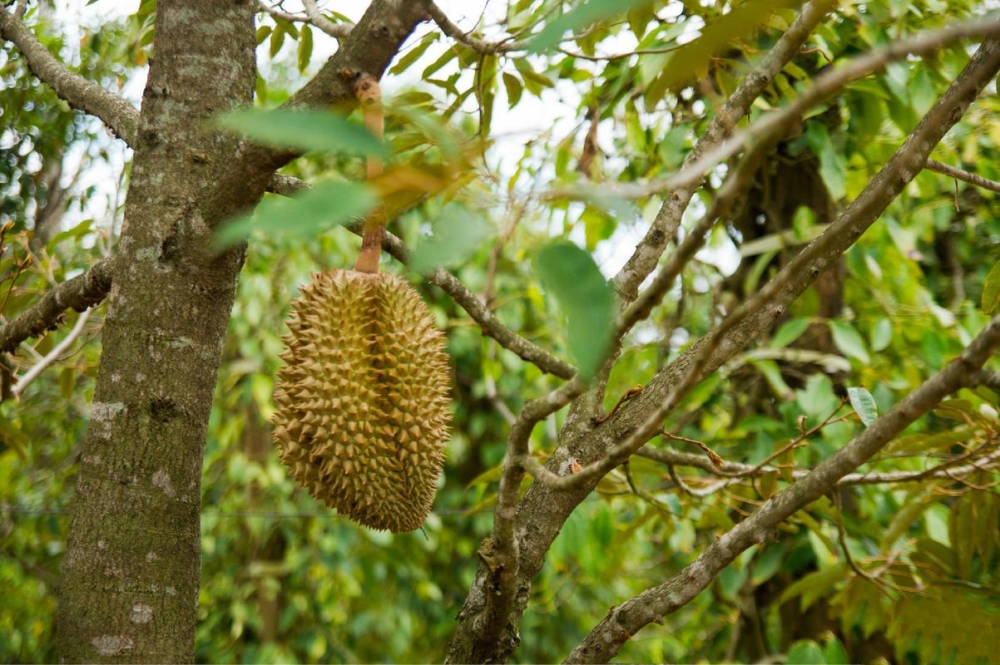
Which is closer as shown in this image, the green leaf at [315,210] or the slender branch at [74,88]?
the green leaf at [315,210]

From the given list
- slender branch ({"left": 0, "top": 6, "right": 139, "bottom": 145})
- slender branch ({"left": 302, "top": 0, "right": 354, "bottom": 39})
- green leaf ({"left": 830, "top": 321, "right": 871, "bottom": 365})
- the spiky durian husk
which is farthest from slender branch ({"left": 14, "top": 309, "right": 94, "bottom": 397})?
green leaf ({"left": 830, "top": 321, "right": 871, "bottom": 365})

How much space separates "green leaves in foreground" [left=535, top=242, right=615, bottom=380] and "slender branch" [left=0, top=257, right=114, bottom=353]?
2.27 feet

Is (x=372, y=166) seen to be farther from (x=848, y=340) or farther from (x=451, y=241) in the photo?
(x=848, y=340)

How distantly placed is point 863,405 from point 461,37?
1.90ft

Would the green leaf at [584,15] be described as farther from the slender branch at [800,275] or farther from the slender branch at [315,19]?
the slender branch at [315,19]

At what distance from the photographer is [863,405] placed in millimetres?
928

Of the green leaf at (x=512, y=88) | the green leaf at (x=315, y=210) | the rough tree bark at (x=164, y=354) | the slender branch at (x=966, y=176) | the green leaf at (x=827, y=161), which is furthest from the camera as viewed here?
the green leaf at (x=827, y=161)

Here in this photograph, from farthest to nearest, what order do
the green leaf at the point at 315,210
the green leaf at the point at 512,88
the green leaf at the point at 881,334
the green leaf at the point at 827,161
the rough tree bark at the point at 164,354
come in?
the green leaf at the point at 881,334 → the green leaf at the point at 827,161 → the green leaf at the point at 512,88 → the rough tree bark at the point at 164,354 → the green leaf at the point at 315,210

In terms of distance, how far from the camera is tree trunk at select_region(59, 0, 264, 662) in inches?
30.0

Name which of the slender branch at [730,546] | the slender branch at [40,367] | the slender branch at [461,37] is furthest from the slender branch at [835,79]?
the slender branch at [40,367]

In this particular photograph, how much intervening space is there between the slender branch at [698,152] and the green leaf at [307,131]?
Result: 51 centimetres

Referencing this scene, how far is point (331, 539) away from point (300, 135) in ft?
8.41

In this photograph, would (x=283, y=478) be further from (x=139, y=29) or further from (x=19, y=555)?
(x=139, y=29)

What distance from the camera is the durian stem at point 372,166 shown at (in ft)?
2.06
